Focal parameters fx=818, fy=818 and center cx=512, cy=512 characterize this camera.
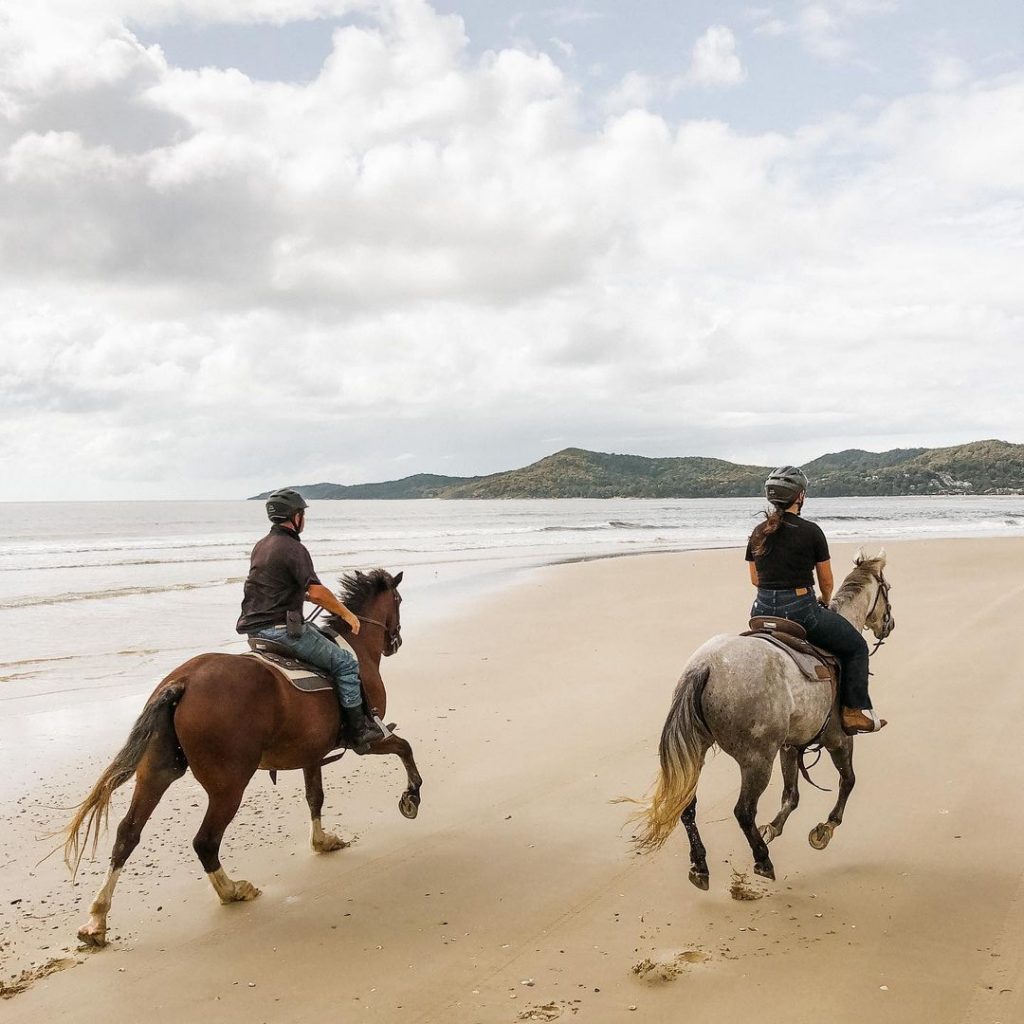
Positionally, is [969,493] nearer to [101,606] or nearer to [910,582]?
[910,582]

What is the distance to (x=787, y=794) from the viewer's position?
18.8ft

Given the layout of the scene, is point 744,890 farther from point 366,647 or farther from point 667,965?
point 366,647

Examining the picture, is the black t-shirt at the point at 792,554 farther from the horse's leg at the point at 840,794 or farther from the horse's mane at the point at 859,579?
the horse's leg at the point at 840,794

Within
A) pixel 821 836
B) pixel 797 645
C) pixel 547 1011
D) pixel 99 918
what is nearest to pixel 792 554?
pixel 797 645

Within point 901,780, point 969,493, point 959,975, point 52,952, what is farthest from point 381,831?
point 969,493

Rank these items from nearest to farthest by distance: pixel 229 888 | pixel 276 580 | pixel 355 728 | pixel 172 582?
pixel 229 888 → pixel 276 580 → pixel 355 728 → pixel 172 582

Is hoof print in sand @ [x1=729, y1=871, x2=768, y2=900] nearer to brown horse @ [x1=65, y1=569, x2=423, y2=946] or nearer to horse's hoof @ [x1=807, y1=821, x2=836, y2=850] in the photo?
horse's hoof @ [x1=807, y1=821, x2=836, y2=850]

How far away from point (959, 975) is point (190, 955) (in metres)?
3.95

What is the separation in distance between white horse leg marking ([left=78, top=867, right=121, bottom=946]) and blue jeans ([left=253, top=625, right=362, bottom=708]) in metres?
1.61

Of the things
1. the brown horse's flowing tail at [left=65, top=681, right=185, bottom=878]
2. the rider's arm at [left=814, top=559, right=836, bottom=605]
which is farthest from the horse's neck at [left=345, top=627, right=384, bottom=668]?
the rider's arm at [left=814, top=559, right=836, bottom=605]

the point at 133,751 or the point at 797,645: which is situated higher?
the point at 797,645

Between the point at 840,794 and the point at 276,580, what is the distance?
4140 mm

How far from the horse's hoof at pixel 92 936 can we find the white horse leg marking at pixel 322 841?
1.54m

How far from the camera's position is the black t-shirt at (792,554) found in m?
5.34
